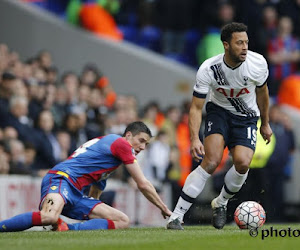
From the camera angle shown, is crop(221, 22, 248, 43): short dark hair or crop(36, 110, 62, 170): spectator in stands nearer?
crop(221, 22, 248, 43): short dark hair

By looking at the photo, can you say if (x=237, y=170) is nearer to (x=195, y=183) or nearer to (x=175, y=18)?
(x=195, y=183)

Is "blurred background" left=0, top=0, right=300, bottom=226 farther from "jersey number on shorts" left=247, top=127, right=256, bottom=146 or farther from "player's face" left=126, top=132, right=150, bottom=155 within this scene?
"jersey number on shorts" left=247, top=127, right=256, bottom=146

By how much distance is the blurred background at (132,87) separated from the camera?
574 inches

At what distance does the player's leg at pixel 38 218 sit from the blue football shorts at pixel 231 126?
1.94 meters

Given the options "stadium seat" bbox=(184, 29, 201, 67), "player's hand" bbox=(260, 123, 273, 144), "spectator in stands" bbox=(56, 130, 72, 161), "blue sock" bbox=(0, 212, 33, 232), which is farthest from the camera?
"stadium seat" bbox=(184, 29, 201, 67)

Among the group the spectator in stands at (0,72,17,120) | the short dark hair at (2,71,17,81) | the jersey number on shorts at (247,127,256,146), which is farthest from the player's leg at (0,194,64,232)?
the short dark hair at (2,71,17,81)

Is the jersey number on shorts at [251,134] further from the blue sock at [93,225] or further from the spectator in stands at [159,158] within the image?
the spectator in stands at [159,158]

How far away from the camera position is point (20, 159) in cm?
1388

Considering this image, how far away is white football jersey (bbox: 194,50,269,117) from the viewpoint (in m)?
10.1

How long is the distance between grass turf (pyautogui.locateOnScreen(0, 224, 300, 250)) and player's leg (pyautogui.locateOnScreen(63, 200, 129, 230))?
735 mm

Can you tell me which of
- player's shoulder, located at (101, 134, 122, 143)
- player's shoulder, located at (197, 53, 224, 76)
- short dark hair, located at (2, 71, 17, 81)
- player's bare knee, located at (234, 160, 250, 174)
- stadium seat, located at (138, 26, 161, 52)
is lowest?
player's bare knee, located at (234, 160, 250, 174)

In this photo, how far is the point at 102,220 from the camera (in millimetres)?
10617

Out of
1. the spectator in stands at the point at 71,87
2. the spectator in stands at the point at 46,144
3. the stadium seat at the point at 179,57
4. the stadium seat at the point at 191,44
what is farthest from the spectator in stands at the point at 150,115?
the stadium seat at the point at 179,57

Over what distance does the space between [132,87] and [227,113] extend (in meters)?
9.80
